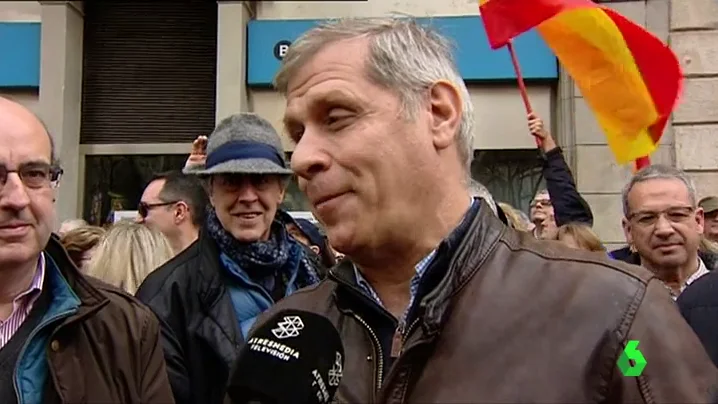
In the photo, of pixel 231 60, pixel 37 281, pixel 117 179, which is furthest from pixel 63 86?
pixel 37 281

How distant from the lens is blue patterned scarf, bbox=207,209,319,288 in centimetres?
326

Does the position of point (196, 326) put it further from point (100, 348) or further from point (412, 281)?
point (412, 281)

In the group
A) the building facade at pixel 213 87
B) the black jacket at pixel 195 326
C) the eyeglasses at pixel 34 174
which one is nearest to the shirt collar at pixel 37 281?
the eyeglasses at pixel 34 174

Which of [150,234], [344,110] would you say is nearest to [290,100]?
[344,110]

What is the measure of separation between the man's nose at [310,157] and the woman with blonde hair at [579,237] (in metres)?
2.83

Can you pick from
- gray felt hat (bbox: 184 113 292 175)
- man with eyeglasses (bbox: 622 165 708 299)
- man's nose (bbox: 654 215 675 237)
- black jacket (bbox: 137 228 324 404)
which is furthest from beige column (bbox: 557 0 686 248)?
black jacket (bbox: 137 228 324 404)

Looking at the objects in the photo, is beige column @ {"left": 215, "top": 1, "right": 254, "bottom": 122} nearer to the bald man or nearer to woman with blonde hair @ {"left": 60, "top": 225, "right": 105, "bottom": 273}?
woman with blonde hair @ {"left": 60, "top": 225, "right": 105, "bottom": 273}

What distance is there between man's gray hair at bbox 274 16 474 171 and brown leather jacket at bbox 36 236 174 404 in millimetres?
824

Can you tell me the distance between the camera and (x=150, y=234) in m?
4.03

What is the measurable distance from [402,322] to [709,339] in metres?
1.05

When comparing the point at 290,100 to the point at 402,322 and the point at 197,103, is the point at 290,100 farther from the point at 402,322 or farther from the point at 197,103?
the point at 197,103

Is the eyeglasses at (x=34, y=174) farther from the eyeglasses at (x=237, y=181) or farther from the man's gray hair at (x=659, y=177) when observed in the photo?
the man's gray hair at (x=659, y=177)

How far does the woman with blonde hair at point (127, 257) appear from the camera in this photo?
3.78 meters

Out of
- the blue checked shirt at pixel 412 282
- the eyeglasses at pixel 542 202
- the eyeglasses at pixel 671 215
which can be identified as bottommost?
the blue checked shirt at pixel 412 282
